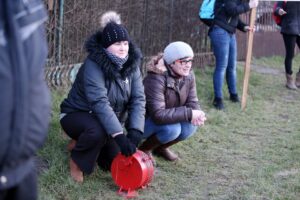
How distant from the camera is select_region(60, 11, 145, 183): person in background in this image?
355 centimetres

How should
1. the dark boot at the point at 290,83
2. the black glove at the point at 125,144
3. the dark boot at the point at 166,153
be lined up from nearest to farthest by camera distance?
1. the black glove at the point at 125,144
2. the dark boot at the point at 166,153
3. the dark boot at the point at 290,83

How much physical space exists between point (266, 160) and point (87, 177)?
5.26ft

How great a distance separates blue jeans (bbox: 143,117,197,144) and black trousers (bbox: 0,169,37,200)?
7.36 ft

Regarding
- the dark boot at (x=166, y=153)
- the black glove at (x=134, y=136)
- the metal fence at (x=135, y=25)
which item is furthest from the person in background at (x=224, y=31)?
the black glove at (x=134, y=136)

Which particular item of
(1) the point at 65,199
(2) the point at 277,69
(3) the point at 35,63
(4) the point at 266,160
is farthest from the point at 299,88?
(3) the point at 35,63

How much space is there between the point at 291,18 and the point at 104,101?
169 inches

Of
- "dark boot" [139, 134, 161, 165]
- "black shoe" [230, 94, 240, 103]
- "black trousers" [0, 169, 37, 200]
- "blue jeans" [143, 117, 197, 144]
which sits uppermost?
"black trousers" [0, 169, 37, 200]

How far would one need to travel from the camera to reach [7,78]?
1.47m

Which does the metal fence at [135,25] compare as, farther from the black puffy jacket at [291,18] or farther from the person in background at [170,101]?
the person in background at [170,101]

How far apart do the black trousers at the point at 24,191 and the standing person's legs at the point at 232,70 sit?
14.6 ft

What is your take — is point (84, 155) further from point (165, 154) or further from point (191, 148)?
point (191, 148)

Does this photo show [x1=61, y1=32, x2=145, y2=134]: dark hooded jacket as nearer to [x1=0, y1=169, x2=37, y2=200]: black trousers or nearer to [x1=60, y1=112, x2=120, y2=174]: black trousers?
[x1=60, y1=112, x2=120, y2=174]: black trousers

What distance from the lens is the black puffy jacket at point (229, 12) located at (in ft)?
18.7

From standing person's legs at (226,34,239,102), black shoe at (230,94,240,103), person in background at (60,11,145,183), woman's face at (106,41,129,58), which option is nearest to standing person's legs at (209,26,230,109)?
standing person's legs at (226,34,239,102)
